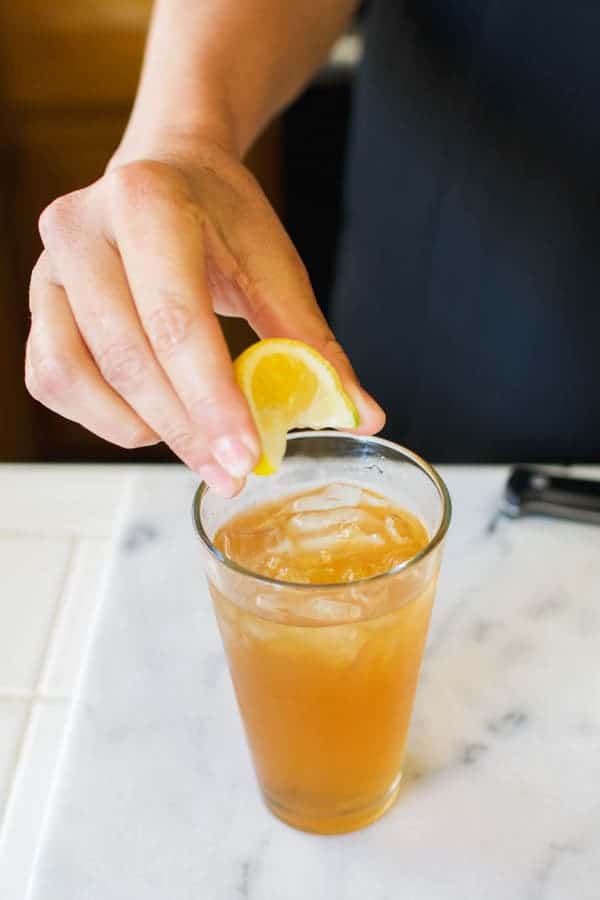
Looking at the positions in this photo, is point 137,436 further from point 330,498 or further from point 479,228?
point 479,228

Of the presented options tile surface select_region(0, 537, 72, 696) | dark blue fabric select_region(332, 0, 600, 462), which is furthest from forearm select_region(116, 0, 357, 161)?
tile surface select_region(0, 537, 72, 696)

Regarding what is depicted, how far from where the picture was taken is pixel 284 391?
58 centimetres

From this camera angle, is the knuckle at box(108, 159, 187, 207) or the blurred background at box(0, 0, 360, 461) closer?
the knuckle at box(108, 159, 187, 207)

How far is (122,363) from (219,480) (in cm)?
9

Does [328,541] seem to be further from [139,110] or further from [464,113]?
[464,113]

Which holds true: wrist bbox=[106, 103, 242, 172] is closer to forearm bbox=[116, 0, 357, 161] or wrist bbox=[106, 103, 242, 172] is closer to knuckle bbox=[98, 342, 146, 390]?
forearm bbox=[116, 0, 357, 161]

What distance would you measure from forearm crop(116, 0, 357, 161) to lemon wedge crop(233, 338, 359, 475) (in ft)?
0.86

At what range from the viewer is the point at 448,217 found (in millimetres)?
1131

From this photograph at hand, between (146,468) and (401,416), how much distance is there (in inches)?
15.3

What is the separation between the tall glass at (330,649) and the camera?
570mm

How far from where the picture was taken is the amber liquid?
0.58 meters

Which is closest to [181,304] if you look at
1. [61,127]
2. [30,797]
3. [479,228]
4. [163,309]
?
[163,309]

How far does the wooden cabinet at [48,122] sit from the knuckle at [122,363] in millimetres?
1445

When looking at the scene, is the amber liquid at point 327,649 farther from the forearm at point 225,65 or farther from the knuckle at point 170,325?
the forearm at point 225,65
